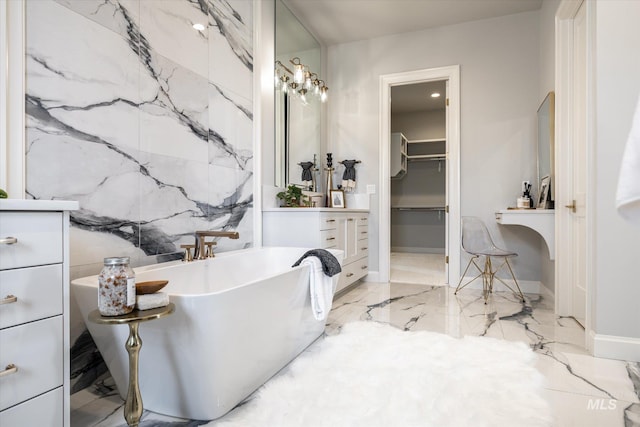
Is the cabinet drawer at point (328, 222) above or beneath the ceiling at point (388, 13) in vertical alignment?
beneath

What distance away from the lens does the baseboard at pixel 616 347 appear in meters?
2.01

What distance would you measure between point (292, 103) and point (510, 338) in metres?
2.88

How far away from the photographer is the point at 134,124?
79.3 inches

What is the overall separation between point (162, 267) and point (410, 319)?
187 cm

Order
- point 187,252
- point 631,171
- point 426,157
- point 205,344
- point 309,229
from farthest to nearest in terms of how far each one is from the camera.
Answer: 1. point 426,157
2. point 309,229
3. point 187,252
4. point 205,344
5. point 631,171

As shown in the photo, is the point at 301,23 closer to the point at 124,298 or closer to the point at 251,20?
the point at 251,20

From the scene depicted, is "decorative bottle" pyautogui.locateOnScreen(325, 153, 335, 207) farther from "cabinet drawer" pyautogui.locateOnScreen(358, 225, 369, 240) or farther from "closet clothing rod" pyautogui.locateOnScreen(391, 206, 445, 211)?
"closet clothing rod" pyautogui.locateOnScreen(391, 206, 445, 211)

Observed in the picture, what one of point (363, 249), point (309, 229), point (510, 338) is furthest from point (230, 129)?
point (510, 338)

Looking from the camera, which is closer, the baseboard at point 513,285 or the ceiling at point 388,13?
the ceiling at point 388,13

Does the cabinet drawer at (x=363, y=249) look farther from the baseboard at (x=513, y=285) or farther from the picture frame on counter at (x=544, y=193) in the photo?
the picture frame on counter at (x=544, y=193)

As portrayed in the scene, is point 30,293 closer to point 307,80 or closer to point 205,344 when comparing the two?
point 205,344

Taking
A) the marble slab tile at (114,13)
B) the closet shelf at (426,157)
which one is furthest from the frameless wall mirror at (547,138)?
the closet shelf at (426,157)

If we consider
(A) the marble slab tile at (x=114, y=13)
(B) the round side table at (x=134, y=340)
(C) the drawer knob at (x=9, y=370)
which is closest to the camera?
(C) the drawer knob at (x=9, y=370)

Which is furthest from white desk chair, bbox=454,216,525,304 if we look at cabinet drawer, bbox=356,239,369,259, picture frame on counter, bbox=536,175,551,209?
cabinet drawer, bbox=356,239,369,259
